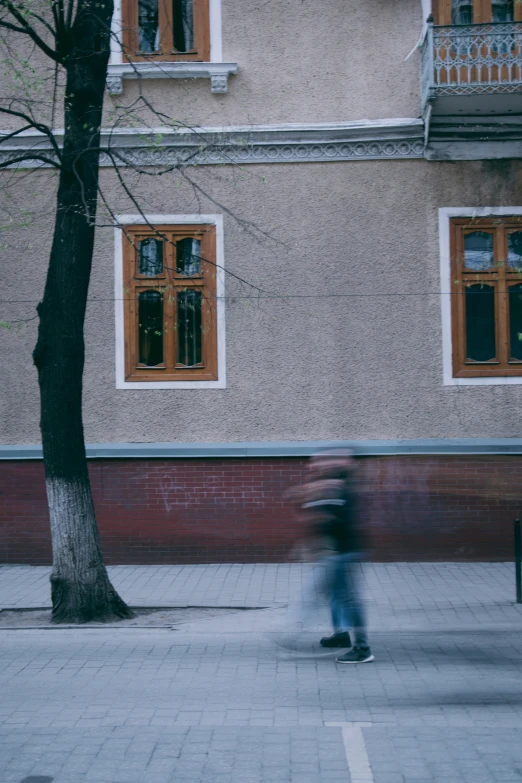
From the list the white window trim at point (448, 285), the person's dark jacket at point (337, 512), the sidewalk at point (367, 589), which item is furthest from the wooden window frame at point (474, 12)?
the person's dark jacket at point (337, 512)

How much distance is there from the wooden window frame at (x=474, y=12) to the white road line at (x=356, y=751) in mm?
9578

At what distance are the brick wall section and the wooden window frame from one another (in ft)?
19.1

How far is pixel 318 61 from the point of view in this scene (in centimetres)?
1209

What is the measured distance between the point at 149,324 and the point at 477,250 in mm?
4488

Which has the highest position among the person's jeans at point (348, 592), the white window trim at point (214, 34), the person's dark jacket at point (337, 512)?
the white window trim at point (214, 34)

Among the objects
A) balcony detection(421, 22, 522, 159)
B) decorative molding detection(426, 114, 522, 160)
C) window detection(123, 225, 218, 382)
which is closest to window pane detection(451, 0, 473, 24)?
balcony detection(421, 22, 522, 159)

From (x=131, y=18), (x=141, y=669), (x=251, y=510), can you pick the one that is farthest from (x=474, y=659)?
(x=131, y=18)

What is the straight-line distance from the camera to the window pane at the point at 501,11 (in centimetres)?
1216

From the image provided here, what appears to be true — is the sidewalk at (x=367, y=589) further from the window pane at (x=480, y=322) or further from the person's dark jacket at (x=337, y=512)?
the window pane at (x=480, y=322)

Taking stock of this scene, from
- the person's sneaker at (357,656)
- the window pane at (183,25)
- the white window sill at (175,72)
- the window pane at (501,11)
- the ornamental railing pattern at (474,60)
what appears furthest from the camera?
the window pane at (183,25)

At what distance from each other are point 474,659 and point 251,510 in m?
4.83

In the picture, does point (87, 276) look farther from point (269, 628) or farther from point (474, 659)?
point (474, 659)

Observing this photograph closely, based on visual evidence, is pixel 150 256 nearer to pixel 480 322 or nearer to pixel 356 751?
pixel 480 322

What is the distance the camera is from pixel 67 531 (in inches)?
348
